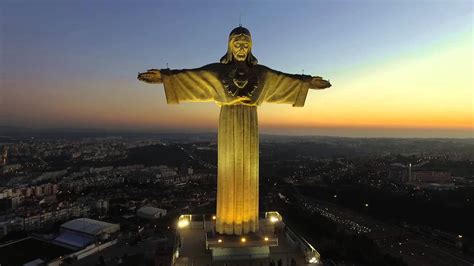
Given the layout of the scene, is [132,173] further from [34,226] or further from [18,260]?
[18,260]

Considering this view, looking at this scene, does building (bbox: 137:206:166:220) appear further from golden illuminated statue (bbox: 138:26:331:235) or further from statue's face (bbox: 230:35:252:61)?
statue's face (bbox: 230:35:252:61)

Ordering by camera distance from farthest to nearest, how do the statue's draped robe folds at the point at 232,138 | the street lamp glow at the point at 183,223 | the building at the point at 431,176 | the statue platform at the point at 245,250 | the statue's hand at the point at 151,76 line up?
the building at the point at 431,176 < the street lamp glow at the point at 183,223 < the statue's draped robe folds at the point at 232,138 < the statue's hand at the point at 151,76 < the statue platform at the point at 245,250

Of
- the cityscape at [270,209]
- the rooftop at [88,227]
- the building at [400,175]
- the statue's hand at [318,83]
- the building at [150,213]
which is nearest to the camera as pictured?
the statue's hand at [318,83]

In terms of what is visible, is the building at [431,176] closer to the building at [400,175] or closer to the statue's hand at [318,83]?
the building at [400,175]

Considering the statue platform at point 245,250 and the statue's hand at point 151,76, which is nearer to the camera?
the statue platform at point 245,250

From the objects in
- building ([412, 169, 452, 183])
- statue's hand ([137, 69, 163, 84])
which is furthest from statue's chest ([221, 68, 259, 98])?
building ([412, 169, 452, 183])

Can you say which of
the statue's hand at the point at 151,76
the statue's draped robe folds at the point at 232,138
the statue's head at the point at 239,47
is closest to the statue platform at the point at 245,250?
the statue's draped robe folds at the point at 232,138

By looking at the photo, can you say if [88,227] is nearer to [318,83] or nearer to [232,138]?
[232,138]

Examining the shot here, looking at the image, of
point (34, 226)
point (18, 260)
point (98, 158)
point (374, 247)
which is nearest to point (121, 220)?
point (34, 226)

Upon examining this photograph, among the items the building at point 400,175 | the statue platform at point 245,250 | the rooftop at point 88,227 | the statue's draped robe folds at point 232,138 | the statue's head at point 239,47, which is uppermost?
the statue's head at point 239,47
